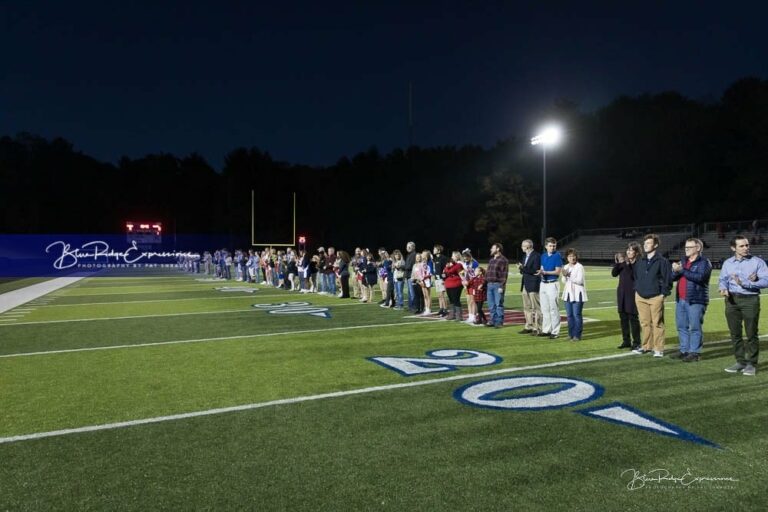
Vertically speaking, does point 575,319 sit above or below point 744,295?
below

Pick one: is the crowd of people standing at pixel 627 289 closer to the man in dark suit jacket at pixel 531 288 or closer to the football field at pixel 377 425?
the man in dark suit jacket at pixel 531 288

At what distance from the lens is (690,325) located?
23.4 feet

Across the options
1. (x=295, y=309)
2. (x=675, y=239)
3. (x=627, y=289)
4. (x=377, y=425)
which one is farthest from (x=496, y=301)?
(x=675, y=239)

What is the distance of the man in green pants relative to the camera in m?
6.26

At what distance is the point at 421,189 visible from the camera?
68.8 m

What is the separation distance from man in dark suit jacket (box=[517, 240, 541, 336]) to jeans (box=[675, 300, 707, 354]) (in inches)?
93.7

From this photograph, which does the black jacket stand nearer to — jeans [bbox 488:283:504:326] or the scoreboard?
jeans [bbox 488:283:504:326]

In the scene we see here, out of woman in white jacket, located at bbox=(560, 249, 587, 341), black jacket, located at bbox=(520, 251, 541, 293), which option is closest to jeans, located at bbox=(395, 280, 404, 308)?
black jacket, located at bbox=(520, 251, 541, 293)

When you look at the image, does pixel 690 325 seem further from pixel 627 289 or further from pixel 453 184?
pixel 453 184

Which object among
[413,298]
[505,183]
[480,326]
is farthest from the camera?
[505,183]

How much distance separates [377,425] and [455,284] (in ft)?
21.1

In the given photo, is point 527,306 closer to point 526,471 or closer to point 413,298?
point 413,298

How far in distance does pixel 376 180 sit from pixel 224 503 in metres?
71.5

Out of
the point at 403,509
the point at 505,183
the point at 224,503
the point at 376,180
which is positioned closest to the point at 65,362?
the point at 224,503
